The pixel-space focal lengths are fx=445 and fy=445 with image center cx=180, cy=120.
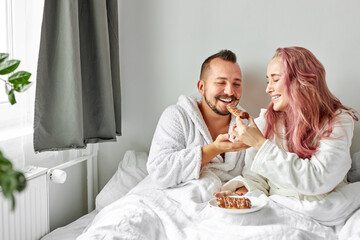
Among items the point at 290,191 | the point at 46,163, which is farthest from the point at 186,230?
the point at 46,163

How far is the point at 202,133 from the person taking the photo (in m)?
2.19

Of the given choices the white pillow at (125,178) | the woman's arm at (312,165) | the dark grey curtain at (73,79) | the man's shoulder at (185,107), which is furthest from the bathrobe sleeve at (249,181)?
the dark grey curtain at (73,79)

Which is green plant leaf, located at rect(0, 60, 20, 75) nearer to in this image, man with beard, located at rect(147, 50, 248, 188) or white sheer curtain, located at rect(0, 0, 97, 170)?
white sheer curtain, located at rect(0, 0, 97, 170)

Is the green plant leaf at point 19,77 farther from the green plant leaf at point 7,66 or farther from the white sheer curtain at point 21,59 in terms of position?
the white sheer curtain at point 21,59

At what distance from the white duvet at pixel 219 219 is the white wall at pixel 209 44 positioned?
2.12 ft

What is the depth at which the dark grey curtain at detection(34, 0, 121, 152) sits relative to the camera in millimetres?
1984

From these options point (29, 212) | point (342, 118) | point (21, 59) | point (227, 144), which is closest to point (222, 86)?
point (227, 144)

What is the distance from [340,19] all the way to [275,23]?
13.1 inches

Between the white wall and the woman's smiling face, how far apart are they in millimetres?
500

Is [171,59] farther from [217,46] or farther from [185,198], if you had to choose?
[185,198]

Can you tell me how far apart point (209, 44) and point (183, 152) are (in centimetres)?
75

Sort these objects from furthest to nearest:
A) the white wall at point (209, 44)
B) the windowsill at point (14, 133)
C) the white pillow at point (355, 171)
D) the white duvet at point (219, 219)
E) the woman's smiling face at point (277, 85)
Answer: the white wall at point (209, 44) → the white pillow at point (355, 171) → the woman's smiling face at point (277, 85) → the windowsill at point (14, 133) → the white duvet at point (219, 219)

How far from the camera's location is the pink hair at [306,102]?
6.08ft

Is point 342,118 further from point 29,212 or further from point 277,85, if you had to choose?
point 29,212
